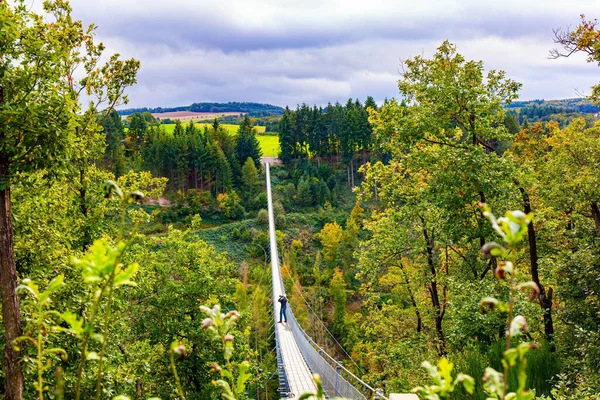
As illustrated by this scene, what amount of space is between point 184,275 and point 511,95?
24.0 ft

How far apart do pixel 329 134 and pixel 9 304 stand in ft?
167

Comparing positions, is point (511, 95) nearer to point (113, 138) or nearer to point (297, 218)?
point (297, 218)

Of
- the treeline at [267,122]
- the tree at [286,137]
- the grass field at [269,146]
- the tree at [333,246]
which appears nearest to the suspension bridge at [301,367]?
the tree at [333,246]

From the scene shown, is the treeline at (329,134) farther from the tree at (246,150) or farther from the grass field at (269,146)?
the grass field at (269,146)

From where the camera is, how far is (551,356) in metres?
6.17

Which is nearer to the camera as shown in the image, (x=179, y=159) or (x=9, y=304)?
(x=9, y=304)

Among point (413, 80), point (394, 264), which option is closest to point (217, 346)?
point (394, 264)

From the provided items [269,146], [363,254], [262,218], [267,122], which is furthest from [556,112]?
[363,254]

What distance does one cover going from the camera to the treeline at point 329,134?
49.8m

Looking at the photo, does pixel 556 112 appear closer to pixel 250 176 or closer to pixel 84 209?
pixel 250 176

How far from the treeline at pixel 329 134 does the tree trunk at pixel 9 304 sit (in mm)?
46295

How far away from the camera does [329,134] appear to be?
53938 millimetres

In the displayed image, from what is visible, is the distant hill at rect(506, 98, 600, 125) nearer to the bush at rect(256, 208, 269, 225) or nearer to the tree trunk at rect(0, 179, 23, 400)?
the tree trunk at rect(0, 179, 23, 400)

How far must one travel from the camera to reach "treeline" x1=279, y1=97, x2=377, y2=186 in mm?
49844
